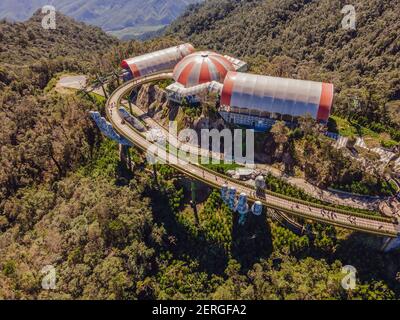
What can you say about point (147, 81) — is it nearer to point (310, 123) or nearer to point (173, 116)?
point (173, 116)

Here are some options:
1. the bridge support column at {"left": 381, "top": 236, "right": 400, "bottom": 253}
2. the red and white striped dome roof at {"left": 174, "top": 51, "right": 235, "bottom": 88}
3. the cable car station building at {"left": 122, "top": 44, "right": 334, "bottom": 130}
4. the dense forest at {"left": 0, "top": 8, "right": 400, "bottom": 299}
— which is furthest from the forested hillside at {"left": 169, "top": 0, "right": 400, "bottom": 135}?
the dense forest at {"left": 0, "top": 8, "right": 400, "bottom": 299}

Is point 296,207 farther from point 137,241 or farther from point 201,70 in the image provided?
point 201,70

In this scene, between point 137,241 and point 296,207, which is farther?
point 137,241

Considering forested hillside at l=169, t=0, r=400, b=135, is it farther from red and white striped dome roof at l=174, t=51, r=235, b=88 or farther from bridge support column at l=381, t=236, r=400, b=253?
bridge support column at l=381, t=236, r=400, b=253

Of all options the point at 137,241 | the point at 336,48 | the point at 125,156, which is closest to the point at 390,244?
the point at 137,241

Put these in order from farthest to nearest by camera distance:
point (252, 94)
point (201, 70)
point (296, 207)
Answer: point (201, 70), point (252, 94), point (296, 207)

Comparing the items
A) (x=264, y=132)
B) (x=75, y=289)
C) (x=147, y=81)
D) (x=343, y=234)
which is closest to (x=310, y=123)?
(x=264, y=132)

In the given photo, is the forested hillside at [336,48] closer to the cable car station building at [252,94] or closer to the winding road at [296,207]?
the cable car station building at [252,94]
